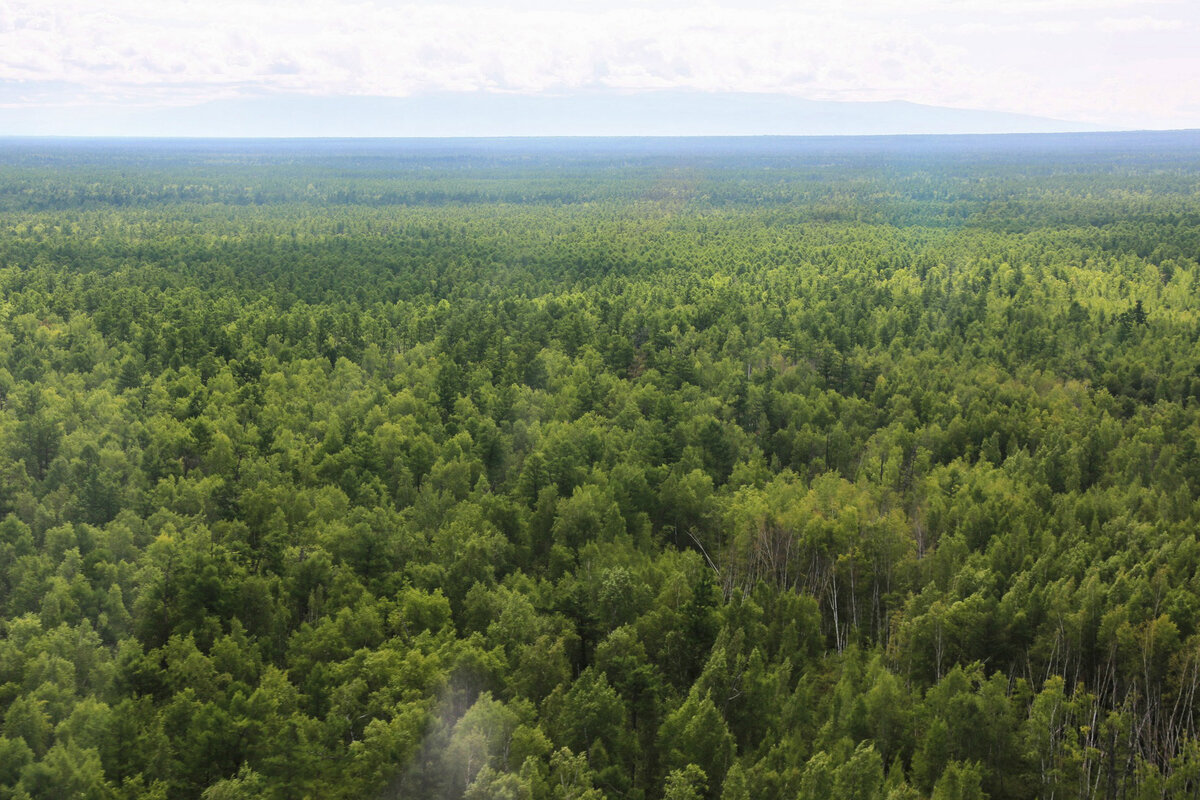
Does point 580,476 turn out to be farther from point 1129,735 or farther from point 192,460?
point 1129,735

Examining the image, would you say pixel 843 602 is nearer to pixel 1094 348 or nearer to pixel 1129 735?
pixel 1129 735

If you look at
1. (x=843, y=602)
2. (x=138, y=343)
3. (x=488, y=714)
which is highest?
(x=138, y=343)

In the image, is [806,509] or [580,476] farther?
[580,476]

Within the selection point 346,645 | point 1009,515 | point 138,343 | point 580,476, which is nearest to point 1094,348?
point 1009,515

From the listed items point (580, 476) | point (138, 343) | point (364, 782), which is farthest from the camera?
point (138, 343)

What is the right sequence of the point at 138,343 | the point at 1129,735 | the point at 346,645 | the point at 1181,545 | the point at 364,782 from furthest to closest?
the point at 138,343 < the point at 1181,545 < the point at 346,645 < the point at 1129,735 < the point at 364,782

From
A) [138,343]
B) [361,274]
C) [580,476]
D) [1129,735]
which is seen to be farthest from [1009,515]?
[361,274]

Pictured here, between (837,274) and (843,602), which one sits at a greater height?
(837,274)
